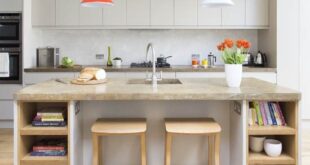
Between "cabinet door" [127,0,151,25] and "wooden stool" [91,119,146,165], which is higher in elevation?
"cabinet door" [127,0,151,25]

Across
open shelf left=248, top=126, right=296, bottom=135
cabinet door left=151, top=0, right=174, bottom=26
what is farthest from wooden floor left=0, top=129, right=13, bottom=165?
cabinet door left=151, top=0, right=174, bottom=26

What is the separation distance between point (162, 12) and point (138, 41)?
68 cm

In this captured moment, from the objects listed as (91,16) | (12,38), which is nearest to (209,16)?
(91,16)

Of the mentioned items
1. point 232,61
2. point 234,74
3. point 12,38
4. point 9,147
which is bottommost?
point 9,147

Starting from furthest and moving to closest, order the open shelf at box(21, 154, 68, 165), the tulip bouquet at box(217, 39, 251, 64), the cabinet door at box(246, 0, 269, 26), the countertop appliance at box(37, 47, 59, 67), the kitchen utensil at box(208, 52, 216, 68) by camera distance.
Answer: the kitchen utensil at box(208, 52, 216, 68)
the countertop appliance at box(37, 47, 59, 67)
the cabinet door at box(246, 0, 269, 26)
the tulip bouquet at box(217, 39, 251, 64)
the open shelf at box(21, 154, 68, 165)

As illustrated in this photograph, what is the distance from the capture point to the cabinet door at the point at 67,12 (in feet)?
17.0

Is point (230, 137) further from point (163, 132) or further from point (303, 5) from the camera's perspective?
point (303, 5)

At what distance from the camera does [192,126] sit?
2592 mm

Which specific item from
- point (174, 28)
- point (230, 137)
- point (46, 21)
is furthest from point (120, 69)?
Result: point (230, 137)

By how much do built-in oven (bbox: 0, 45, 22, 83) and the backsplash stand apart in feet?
2.26

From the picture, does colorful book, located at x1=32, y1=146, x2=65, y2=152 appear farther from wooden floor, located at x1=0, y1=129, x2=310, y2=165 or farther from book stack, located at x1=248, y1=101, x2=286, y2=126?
book stack, located at x1=248, y1=101, x2=286, y2=126

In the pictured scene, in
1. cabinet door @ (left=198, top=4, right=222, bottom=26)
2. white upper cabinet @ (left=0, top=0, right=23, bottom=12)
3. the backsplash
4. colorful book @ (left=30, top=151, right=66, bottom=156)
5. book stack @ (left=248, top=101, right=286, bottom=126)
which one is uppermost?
white upper cabinet @ (left=0, top=0, right=23, bottom=12)

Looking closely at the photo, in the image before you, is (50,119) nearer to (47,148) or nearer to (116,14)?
(47,148)

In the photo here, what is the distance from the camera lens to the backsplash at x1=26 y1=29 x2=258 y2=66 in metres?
5.60
